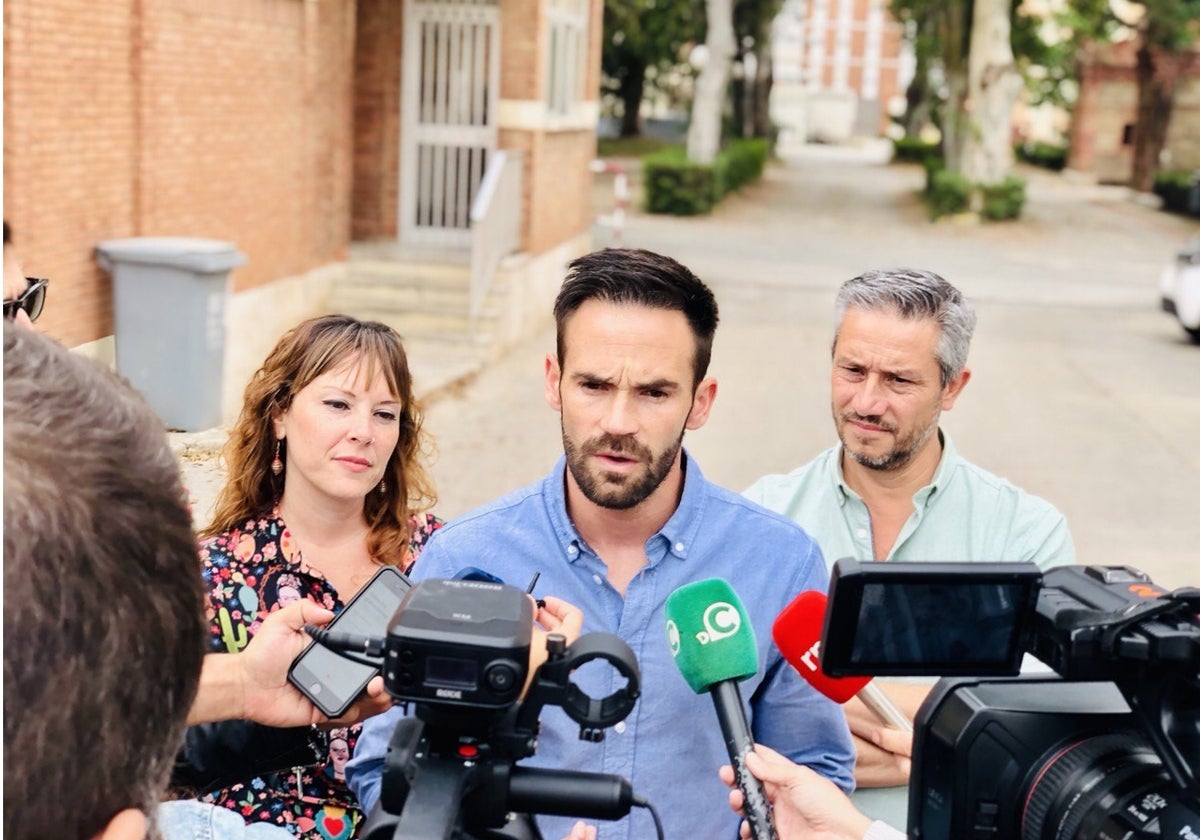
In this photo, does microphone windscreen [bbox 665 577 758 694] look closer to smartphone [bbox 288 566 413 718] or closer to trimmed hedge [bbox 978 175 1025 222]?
smartphone [bbox 288 566 413 718]

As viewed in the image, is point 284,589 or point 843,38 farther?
point 843,38

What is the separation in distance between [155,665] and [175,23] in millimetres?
10434

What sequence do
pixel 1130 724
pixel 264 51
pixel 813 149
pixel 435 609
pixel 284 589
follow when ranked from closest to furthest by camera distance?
pixel 435 609, pixel 1130 724, pixel 284 589, pixel 264 51, pixel 813 149

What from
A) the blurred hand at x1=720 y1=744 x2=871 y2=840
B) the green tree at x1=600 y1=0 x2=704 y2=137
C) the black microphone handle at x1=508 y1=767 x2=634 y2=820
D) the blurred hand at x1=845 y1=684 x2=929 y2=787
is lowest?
the blurred hand at x1=845 y1=684 x2=929 y2=787

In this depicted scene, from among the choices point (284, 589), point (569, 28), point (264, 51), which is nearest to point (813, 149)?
point (569, 28)

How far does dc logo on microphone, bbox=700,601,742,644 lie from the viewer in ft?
7.02

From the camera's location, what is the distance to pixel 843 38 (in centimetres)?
11244

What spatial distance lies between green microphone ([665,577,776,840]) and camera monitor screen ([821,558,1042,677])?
291mm

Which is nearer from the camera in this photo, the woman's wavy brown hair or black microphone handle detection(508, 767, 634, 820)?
black microphone handle detection(508, 767, 634, 820)

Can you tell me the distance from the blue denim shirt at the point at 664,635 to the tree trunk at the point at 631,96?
167 ft

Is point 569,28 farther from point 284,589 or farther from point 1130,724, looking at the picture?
point 1130,724

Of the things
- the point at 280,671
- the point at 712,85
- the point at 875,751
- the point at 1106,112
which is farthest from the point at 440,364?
the point at 1106,112

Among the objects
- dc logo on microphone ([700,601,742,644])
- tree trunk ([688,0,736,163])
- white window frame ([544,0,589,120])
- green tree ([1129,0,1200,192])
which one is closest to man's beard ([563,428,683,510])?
dc logo on microphone ([700,601,742,644])

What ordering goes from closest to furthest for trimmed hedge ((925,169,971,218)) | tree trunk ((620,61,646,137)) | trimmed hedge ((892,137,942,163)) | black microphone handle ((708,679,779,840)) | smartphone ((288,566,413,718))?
black microphone handle ((708,679,779,840))
smartphone ((288,566,413,718))
trimmed hedge ((925,169,971,218))
tree trunk ((620,61,646,137))
trimmed hedge ((892,137,942,163))
